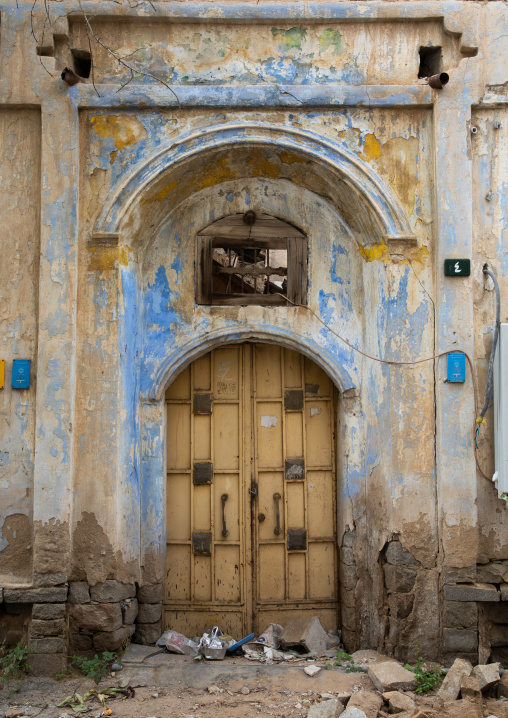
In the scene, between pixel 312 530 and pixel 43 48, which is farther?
pixel 312 530

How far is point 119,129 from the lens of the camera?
15.7ft

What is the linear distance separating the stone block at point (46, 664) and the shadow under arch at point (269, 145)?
3.16 meters

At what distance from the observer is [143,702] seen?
414 centimetres

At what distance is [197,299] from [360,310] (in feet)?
4.53

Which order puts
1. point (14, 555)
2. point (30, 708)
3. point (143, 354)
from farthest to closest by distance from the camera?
1. point (143, 354)
2. point (14, 555)
3. point (30, 708)

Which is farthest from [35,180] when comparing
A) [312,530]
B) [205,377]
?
[312,530]

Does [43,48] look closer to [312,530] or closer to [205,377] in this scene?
[205,377]

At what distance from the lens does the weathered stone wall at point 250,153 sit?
4.64m

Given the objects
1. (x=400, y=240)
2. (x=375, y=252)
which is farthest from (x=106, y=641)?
(x=400, y=240)

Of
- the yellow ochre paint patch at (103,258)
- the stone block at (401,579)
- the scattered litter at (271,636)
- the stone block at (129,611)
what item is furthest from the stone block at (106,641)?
the yellow ochre paint patch at (103,258)

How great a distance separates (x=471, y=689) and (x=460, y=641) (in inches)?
22.8

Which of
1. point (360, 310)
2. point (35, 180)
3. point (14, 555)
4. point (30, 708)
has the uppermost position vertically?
point (35, 180)

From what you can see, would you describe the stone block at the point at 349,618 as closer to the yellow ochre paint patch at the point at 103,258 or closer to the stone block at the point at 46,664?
the stone block at the point at 46,664

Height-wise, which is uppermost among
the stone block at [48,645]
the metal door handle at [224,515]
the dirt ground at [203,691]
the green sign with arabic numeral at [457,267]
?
the green sign with arabic numeral at [457,267]
